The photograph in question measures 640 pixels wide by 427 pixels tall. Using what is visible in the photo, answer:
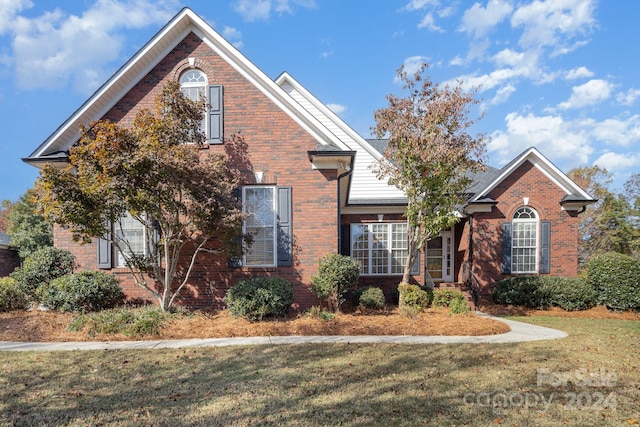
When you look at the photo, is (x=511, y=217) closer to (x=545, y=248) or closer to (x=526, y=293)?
(x=545, y=248)

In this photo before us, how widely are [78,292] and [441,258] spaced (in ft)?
41.6

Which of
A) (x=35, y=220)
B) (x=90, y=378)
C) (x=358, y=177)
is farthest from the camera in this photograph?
(x=35, y=220)

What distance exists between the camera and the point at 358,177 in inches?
569

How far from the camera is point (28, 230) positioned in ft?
75.3

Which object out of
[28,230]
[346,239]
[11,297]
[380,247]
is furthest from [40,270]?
[28,230]

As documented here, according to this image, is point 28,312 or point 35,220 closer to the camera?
point 28,312

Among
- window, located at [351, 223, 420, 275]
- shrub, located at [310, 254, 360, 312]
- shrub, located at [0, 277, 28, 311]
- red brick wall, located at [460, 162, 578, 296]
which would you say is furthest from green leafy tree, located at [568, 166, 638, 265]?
shrub, located at [0, 277, 28, 311]

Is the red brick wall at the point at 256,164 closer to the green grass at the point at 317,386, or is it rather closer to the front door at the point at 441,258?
the green grass at the point at 317,386

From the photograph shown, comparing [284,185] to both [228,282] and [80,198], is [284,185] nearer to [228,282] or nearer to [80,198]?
[228,282]

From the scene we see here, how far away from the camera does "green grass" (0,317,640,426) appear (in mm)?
3914

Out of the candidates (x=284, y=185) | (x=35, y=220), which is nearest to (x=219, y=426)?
→ (x=284, y=185)

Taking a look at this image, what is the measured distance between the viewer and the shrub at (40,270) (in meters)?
9.52

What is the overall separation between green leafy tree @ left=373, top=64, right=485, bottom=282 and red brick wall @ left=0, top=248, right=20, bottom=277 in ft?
67.7

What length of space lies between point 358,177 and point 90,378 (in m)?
11.2
